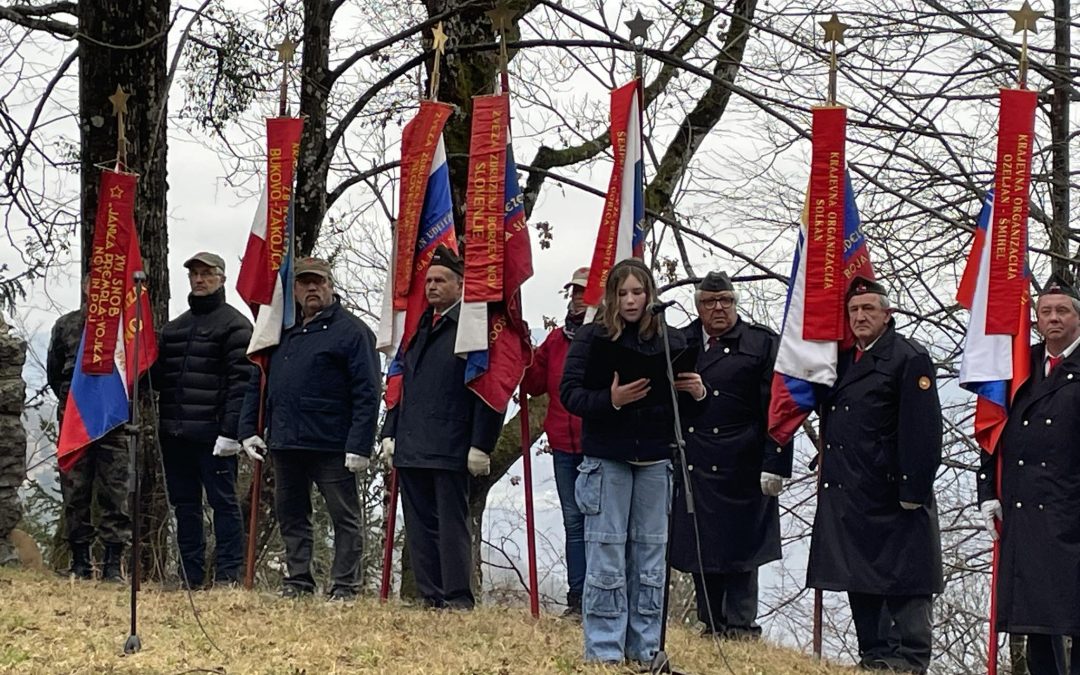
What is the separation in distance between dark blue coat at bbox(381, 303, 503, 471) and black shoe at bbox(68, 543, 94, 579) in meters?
2.85

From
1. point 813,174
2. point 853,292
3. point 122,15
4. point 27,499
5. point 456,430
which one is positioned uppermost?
point 122,15

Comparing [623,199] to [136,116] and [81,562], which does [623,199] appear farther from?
[136,116]

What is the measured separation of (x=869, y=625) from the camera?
8000 mm

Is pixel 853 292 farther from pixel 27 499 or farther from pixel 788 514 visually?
pixel 27 499

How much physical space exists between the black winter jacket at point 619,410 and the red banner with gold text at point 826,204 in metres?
1.83

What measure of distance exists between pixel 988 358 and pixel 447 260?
3190 millimetres

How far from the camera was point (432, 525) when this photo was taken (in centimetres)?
896

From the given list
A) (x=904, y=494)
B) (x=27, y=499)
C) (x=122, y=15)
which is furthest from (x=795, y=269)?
(x=27, y=499)

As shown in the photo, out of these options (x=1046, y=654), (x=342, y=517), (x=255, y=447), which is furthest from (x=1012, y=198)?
(x=255, y=447)

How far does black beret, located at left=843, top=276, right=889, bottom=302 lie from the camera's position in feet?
26.7

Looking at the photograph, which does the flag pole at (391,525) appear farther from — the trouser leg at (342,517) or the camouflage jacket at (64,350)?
the camouflage jacket at (64,350)

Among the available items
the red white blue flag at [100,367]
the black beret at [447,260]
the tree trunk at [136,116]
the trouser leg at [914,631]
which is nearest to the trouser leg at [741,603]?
the trouser leg at [914,631]

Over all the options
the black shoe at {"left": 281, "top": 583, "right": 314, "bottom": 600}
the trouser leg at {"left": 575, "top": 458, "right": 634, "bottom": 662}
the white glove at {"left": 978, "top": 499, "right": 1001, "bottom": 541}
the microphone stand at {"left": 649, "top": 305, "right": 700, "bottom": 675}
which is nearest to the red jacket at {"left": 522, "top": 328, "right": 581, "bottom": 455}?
the black shoe at {"left": 281, "top": 583, "right": 314, "bottom": 600}

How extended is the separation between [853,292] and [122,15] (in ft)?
21.4
